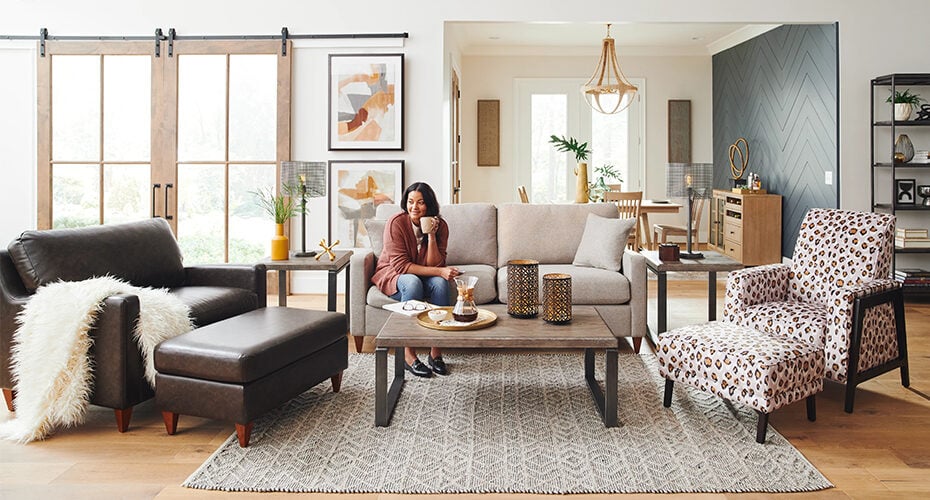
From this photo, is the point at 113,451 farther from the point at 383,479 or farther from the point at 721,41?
the point at 721,41

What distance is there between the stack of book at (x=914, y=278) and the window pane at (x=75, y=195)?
6.45 metres

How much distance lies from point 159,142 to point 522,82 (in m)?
5.08

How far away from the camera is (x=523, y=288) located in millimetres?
3262

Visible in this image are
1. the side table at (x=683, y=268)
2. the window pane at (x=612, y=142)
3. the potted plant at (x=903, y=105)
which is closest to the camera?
the side table at (x=683, y=268)

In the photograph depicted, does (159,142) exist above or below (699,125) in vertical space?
below

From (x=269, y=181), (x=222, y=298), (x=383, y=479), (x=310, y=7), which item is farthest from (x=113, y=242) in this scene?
(x=310, y=7)

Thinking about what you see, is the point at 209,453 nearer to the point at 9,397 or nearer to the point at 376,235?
the point at 9,397

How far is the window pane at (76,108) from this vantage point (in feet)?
19.4

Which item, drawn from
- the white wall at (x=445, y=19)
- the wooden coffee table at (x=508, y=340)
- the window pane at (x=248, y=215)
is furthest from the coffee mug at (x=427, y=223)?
the window pane at (x=248, y=215)

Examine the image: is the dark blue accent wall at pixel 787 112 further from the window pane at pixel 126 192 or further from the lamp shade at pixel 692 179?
the window pane at pixel 126 192

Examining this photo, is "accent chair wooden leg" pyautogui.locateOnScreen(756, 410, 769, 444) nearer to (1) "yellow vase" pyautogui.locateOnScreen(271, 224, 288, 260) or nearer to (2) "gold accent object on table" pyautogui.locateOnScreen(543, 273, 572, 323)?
(2) "gold accent object on table" pyautogui.locateOnScreen(543, 273, 572, 323)

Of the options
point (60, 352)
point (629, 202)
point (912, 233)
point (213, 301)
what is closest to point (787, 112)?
point (629, 202)

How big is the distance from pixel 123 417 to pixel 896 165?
5526mm

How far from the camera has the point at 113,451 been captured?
2777 millimetres
